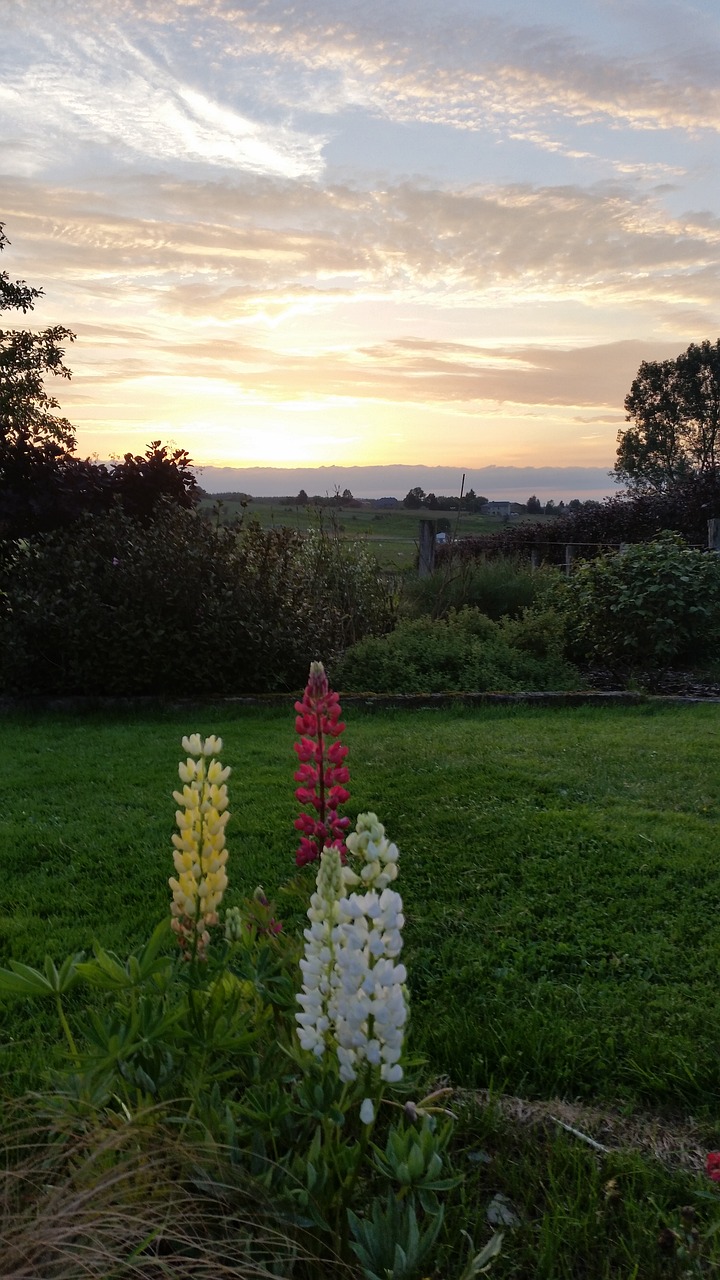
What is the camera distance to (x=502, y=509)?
21.9 m

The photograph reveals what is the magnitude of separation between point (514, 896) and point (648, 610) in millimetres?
6307

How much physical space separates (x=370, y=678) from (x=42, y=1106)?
6.45 meters

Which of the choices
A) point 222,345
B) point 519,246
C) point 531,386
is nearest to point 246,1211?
point 519,246

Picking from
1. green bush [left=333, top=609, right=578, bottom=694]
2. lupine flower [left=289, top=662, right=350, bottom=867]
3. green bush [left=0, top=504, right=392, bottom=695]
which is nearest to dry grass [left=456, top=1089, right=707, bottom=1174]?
lupine flower [left=289, top=662, right=350, bottom=867]

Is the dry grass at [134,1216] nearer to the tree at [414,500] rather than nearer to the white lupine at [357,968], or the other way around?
the white lupine at [357,968]

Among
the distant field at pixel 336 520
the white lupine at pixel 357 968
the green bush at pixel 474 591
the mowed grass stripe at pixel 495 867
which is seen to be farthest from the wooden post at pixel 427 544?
the white lupine at pixel 357 968

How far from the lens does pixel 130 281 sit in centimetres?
1105

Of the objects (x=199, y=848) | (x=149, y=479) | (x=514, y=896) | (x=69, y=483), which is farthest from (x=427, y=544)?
(x=199, y=848)

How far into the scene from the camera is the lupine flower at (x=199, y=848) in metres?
1.71

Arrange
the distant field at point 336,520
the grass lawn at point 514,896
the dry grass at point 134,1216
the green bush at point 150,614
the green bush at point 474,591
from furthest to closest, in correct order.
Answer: the green bush at point 474,591 → the distant field at point 336,520 → the green bush at point 150,614 → the grass lawn at point 514,896 → the dry grass at point 134,1216

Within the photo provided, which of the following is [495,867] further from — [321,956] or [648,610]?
[648,610]

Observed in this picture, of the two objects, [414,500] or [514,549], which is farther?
[414,500]

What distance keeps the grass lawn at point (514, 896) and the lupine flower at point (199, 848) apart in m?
0.59

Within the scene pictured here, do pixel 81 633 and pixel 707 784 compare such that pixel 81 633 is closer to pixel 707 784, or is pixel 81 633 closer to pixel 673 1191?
pixel 707 784
